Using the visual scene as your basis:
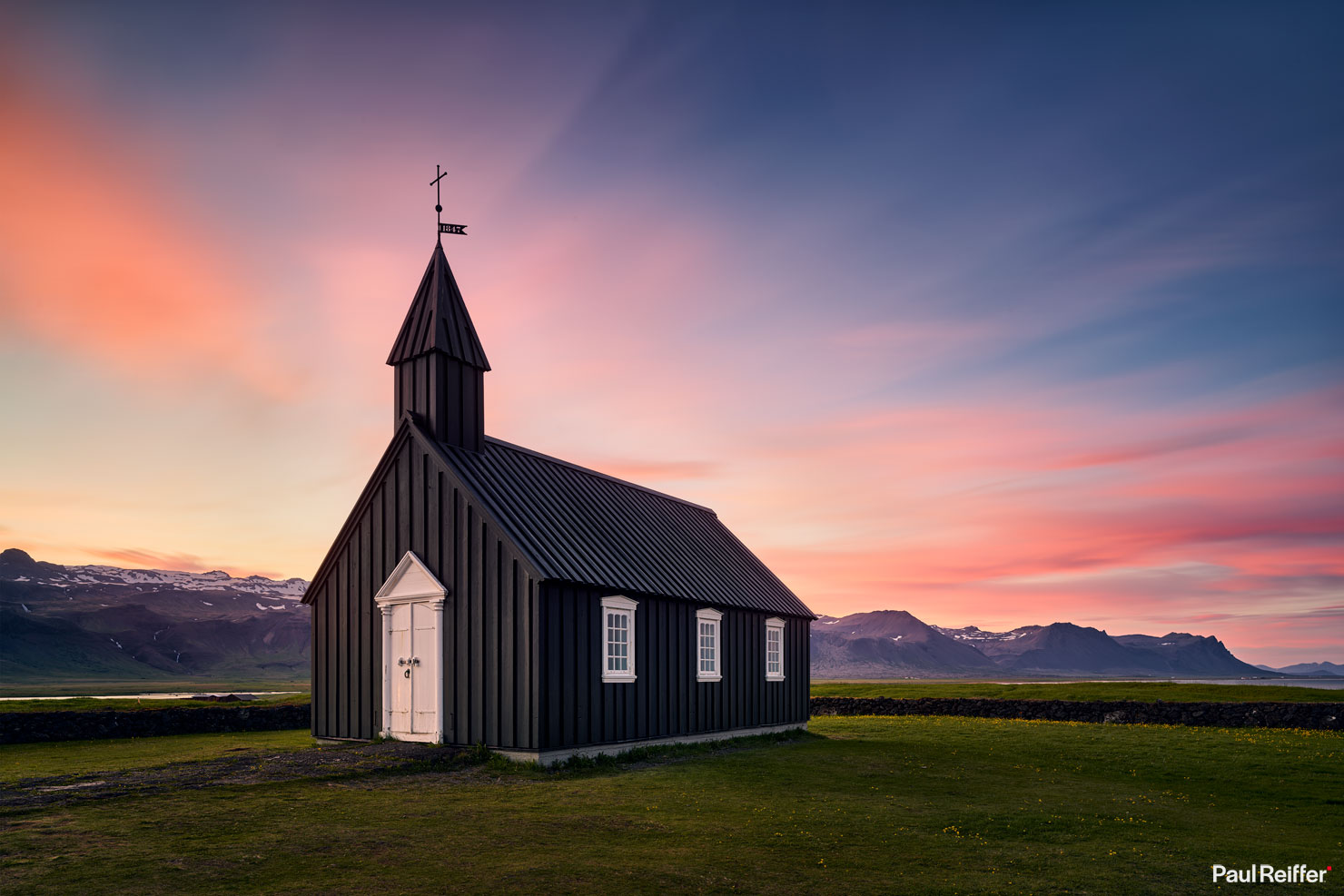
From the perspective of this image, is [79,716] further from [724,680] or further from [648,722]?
[724,680]

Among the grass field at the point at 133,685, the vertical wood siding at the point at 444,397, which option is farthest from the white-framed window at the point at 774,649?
the grass field at the point at 133,685

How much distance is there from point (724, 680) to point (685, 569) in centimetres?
361

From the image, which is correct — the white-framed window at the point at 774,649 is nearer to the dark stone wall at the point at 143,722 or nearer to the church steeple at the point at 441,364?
the church steeple at the point at 441,364

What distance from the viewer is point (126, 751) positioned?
76.6 ft

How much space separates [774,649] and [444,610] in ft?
45.2

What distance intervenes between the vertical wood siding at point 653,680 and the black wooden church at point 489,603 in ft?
0.18

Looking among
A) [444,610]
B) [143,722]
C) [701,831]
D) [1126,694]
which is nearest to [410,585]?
[444,610]

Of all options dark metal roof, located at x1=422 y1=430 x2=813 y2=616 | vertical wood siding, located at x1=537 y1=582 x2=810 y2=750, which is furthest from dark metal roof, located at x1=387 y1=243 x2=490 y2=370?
vertical wood siding, located at x1=537 y1=582 x2=810 y2=750

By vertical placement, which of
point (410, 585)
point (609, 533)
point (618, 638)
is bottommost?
point (618, 638)

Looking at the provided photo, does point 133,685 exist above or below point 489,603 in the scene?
below

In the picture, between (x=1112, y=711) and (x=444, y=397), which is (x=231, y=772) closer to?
(x=444, y=397)

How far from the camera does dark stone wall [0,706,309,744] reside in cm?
2555

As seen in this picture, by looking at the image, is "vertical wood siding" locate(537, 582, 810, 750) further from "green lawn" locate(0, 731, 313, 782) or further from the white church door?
"green lawn" locate(0, 731, 313, 782)

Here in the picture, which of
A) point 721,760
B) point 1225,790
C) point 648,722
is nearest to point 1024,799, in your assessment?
point 1225,790
